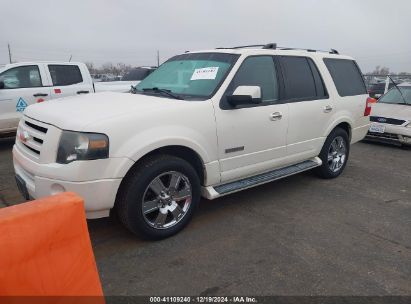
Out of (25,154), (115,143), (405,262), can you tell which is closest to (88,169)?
(115,143)

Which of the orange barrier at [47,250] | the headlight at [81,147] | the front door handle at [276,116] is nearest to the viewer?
the orange barrier at [47,250]

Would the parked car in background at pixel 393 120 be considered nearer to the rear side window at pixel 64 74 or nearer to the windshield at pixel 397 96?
the windshield at pixel 397 96

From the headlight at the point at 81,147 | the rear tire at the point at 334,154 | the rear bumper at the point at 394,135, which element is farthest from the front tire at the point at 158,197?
the rear bumper at the point at 394,135

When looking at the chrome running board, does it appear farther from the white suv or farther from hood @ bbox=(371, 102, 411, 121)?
hood @ bbox=(371, 102, 411, 121)

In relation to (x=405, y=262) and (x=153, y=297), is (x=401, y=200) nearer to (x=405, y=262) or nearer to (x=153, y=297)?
(x=405, y=262)

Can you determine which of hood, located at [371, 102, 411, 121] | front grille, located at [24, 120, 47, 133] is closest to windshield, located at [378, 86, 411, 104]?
hood, located at [371, 102, 411, 121]

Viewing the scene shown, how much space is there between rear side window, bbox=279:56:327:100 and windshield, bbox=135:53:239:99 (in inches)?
32.9

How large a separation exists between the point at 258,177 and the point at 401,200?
204 cm

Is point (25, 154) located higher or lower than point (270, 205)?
higher

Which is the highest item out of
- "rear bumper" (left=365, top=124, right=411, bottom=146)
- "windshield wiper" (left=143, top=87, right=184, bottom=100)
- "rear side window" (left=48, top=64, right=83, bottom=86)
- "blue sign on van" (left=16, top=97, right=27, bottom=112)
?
"rear side window" (left=48, top=64, right=83, bottom=86)

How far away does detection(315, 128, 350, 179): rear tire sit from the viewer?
519cm

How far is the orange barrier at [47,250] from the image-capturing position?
168 centimetres

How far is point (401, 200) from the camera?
15.4ft

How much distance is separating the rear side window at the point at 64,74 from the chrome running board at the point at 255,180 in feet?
17.7
